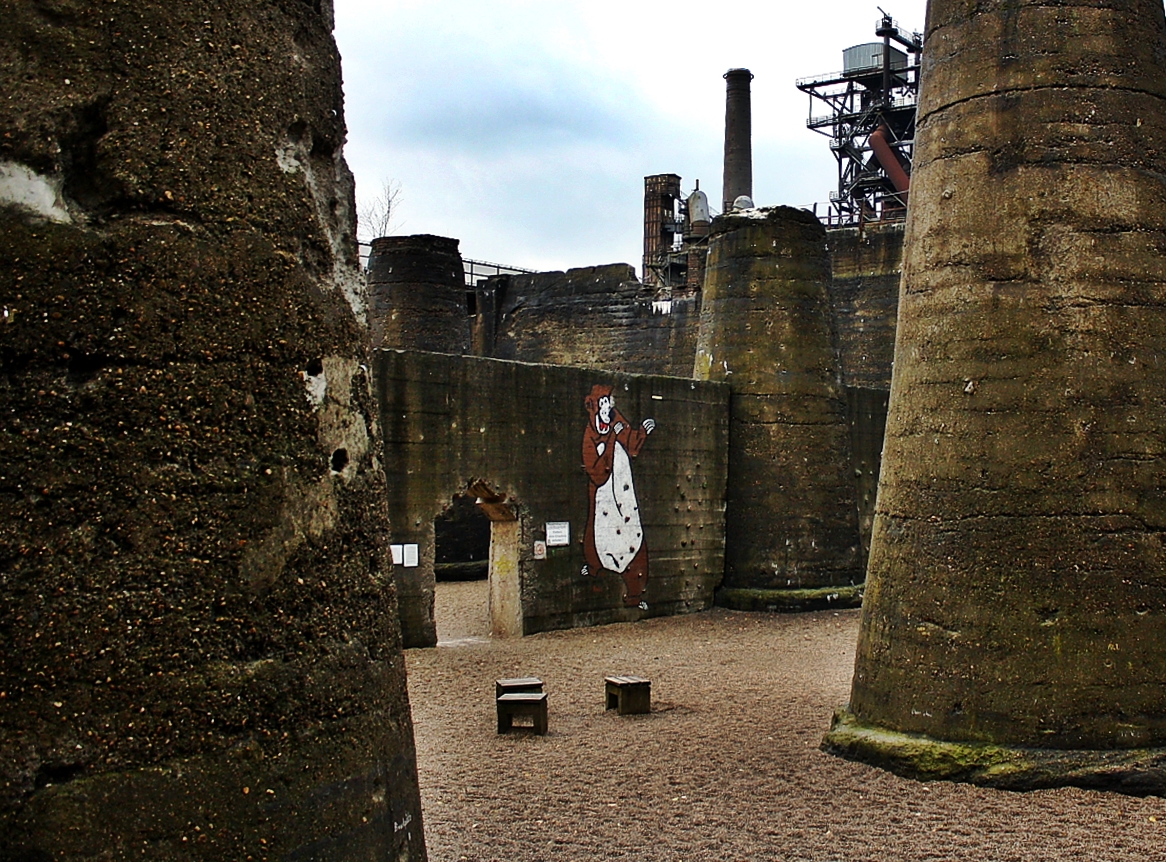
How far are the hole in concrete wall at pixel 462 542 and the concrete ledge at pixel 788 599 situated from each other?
411cm

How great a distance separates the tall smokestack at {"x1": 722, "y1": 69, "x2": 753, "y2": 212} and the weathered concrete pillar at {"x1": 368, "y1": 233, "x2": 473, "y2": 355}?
1601 centimetres

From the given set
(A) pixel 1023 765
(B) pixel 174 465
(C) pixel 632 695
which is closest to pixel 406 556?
(C) pixel 632 695

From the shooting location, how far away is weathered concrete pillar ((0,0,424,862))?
2105 millimetres

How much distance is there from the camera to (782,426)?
14.5 meters

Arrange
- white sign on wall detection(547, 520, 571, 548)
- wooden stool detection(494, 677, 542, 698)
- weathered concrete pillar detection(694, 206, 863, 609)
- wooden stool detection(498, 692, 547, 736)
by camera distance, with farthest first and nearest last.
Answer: weathered concrete pillar detection(694, 206, 863, 609) < white sign on wall detection(547, 520, 571, 548) < wooden stool detection(494, 677, 542, 698) < wooden stool detection(498, 692, 547, 736)

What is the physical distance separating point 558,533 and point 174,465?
397 inches

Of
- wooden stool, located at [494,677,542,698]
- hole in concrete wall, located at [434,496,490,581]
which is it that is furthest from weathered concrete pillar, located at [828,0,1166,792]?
hole in concrete wall, located at [434,496,490,581]

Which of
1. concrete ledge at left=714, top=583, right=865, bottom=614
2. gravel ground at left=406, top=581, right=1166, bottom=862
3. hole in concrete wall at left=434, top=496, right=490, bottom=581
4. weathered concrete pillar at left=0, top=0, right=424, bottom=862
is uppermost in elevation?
weathered concrete pillar at left=0, top=0, right=424, bottom=862

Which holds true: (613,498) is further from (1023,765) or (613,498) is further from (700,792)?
(1023,765)

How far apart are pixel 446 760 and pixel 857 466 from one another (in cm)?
1058

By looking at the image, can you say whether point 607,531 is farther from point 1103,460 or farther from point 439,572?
point 1103,460

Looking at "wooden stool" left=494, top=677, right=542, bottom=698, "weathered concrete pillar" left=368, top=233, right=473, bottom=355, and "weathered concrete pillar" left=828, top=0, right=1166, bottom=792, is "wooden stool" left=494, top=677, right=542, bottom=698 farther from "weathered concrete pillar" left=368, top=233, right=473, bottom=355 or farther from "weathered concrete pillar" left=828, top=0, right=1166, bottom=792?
"weathered concrete pillar" left=368, top=233, right=473, bottom=355

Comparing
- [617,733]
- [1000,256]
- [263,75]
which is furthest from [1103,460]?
[263,75]

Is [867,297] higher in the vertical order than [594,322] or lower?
higher
